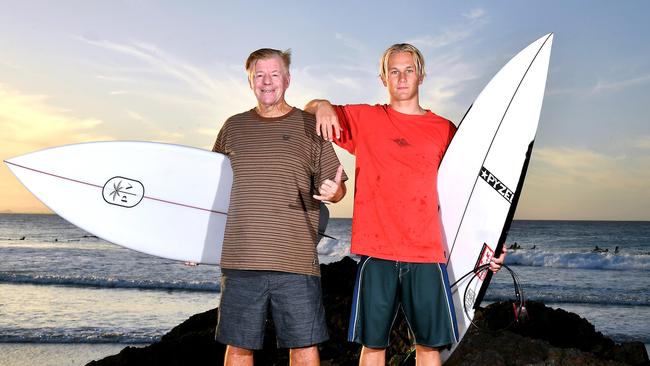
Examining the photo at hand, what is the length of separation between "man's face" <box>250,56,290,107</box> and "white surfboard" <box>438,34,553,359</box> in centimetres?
106

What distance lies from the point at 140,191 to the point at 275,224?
1.59 m

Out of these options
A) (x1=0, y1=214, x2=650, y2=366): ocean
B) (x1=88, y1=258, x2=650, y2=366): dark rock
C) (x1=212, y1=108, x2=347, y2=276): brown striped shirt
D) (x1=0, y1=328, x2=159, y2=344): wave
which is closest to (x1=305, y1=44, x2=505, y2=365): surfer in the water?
(x1=212, y1=108, x2=347, y2=276): brown striped shirt

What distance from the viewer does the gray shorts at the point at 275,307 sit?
251 cm

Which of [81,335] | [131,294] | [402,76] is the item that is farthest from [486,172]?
[131,294]

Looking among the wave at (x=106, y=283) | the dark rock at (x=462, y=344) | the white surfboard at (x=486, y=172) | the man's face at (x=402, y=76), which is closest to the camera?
the man's face at (x=402, y=76)

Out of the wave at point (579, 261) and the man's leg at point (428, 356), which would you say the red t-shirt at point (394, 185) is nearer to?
the man's leg at point (428, 356)

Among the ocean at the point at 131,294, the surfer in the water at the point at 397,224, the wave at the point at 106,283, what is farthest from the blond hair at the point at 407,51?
the wave at the point at 106,283

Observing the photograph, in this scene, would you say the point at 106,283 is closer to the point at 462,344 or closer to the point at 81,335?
the point at 81,335

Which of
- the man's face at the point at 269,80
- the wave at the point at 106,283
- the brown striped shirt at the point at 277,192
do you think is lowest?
the wave at the point at 106,283

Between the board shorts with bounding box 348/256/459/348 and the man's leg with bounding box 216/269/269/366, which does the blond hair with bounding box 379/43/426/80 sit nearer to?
the board shorts with bounding box 348/256/459/348

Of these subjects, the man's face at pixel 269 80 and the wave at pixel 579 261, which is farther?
the wave at pixel 579 261

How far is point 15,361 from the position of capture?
612 centimetres

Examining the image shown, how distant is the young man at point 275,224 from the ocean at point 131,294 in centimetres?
422

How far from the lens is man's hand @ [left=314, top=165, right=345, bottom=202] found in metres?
2.49
